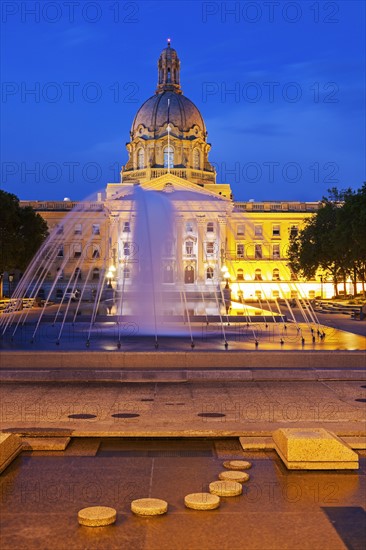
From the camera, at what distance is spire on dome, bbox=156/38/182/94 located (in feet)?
422

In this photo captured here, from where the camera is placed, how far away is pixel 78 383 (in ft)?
53.7

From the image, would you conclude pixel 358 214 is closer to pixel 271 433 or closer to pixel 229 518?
pixel 271 433

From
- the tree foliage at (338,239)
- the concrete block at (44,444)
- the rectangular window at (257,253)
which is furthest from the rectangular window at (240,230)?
the concrete block at (44,444)

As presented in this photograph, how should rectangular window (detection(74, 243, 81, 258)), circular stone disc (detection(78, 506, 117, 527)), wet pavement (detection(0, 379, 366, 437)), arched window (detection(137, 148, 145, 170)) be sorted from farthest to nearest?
1. arched window (detection(137, 148, 145, 170))
2. rectangular window (detection(74, 243, 81, 258))
3. wet pavement (detection(0, 379, 366, 437))
4. circular stone disc (detection(78, 506, 117, 527))

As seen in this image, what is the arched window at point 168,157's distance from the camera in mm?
117438

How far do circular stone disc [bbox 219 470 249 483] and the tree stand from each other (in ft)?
167

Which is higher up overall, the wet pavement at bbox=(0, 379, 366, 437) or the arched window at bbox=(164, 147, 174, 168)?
the arched window at bbox=(164, 147, 174, 168)

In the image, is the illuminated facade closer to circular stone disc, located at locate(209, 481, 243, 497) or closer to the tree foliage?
the tree foliage

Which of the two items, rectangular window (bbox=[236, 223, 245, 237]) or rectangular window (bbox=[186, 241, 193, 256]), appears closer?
rectangular window (bbox=[186, 241, 193, 256])

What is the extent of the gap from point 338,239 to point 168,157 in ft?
218

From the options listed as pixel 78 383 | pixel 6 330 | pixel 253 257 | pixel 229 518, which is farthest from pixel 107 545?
pixel 253 257

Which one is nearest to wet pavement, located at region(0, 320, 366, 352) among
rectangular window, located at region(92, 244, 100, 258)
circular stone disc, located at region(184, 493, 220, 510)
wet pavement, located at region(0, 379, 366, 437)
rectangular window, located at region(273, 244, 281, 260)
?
wet pavement, located at region(0, 379, 366, 437)

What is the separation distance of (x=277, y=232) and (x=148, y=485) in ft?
359

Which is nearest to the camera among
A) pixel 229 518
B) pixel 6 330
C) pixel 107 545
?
pixel 107 545
